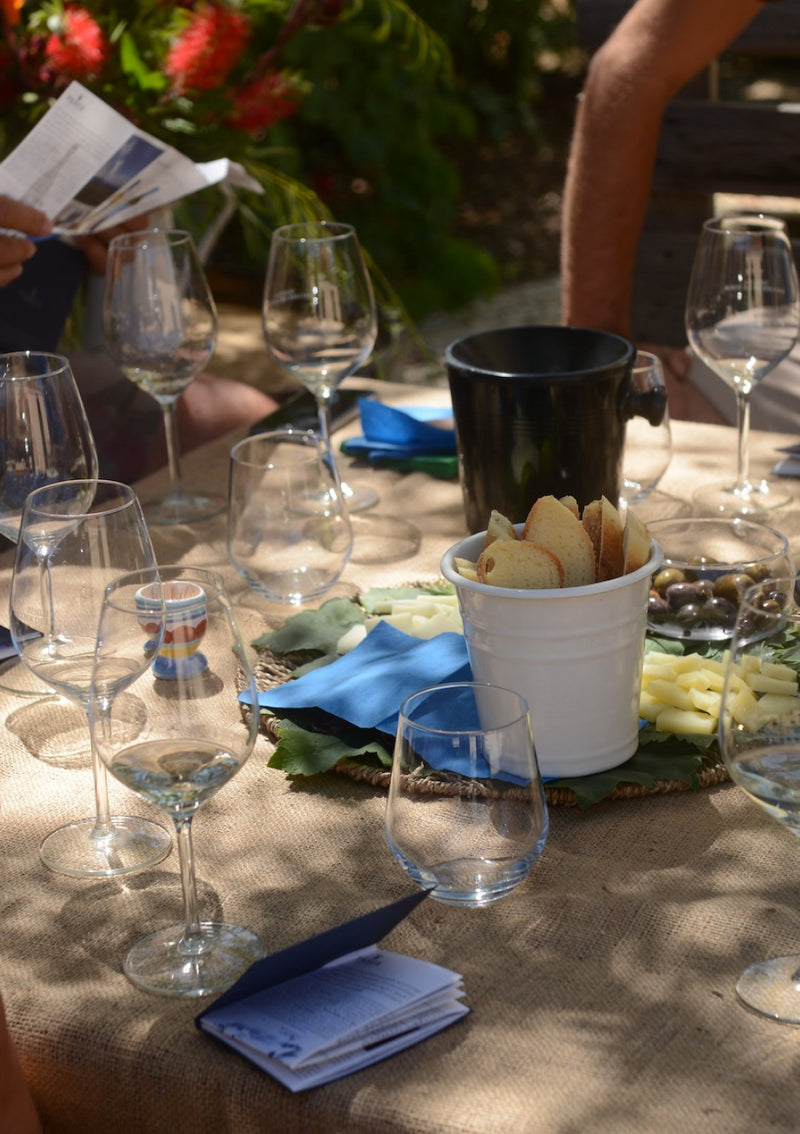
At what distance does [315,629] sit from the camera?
51.2 inches

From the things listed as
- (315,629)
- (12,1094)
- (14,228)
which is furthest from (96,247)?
(12,1094)

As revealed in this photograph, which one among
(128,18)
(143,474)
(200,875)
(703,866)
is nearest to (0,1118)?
(200,875)

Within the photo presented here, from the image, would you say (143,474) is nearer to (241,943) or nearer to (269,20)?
(241,943)

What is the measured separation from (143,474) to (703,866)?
1298mm

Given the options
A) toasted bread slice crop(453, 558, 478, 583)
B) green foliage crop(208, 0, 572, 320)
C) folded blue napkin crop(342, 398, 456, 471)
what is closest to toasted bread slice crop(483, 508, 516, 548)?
toasted bread slice crop(453, 558, 478, 583)


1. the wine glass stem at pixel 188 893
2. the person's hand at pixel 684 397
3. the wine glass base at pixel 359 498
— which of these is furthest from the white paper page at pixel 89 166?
the wine glass stem at pixel 188 893

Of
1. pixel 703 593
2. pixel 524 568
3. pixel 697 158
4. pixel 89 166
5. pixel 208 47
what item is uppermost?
pixel 208 47

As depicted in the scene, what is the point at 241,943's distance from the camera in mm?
892

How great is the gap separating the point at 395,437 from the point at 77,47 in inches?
36.1

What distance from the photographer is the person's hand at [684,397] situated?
7.24ft

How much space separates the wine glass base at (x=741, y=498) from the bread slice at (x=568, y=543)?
0.60 metres

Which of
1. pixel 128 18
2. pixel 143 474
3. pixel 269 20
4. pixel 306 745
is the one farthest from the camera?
pixel 269 20

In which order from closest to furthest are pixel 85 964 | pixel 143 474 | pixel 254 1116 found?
pixel 254 1116, pixel 85 964, pixel 143 474

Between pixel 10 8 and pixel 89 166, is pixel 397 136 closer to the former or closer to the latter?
pixel 10 8
